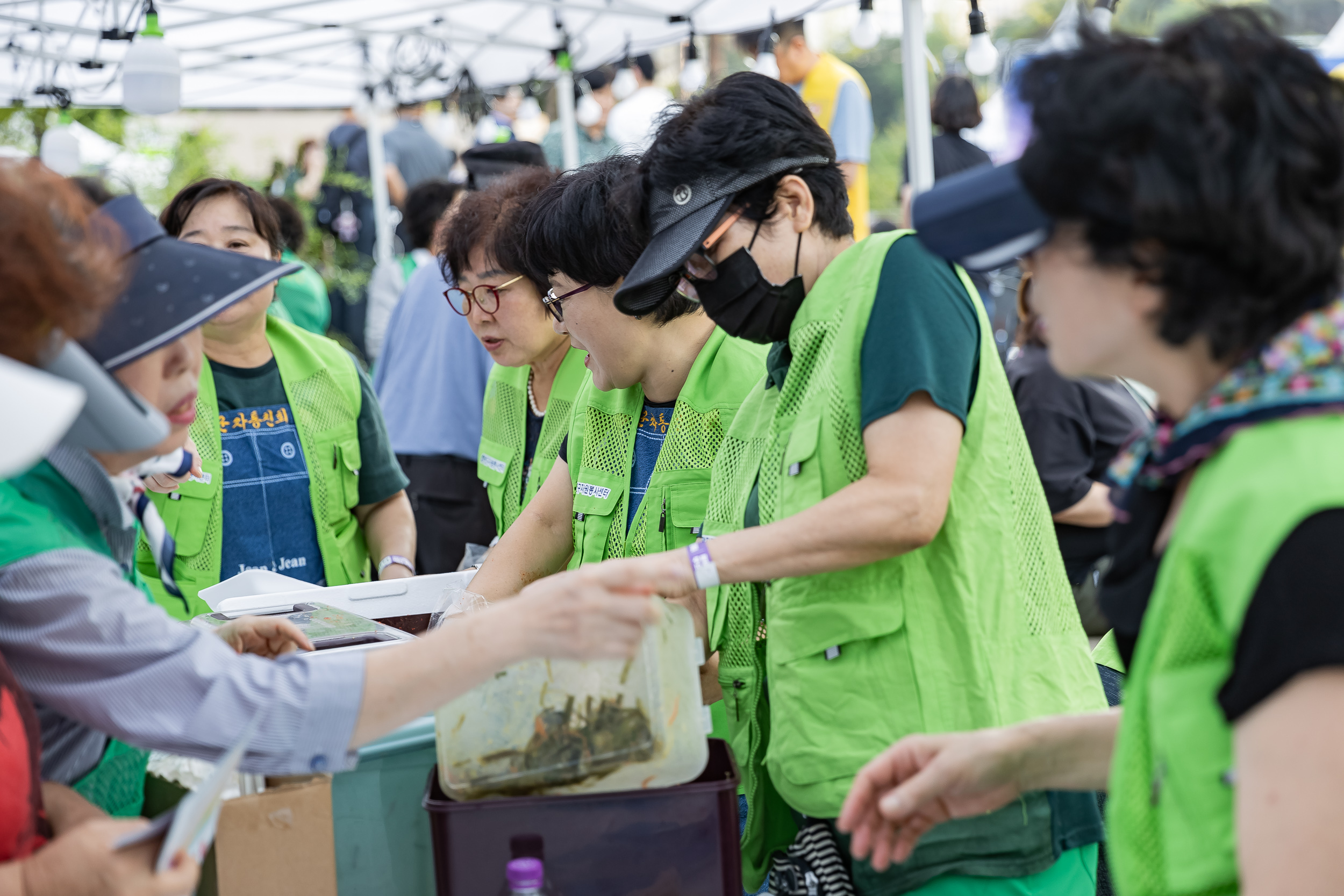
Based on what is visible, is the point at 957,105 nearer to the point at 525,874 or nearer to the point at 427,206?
the point at 427,206

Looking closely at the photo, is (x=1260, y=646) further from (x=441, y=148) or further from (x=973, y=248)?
(x=441, y=148)

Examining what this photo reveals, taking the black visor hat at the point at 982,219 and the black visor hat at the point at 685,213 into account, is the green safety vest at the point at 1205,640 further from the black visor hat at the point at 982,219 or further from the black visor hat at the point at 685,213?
the black visor hat at the point at 685,213

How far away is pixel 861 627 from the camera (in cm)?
177

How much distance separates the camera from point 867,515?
1690mm

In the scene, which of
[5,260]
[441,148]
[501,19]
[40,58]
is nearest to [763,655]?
[5,260]

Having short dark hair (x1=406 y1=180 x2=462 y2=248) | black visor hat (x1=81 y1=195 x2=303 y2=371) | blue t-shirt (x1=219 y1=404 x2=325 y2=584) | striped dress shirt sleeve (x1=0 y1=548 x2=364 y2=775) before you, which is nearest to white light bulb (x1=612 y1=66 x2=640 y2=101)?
short dark hair (x1=406 y1=180 x2=462 y2=248)

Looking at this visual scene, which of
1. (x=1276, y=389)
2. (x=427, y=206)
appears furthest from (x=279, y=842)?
(x=427, y=206)

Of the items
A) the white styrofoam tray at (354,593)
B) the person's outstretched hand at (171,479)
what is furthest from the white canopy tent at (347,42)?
the white styrofoam tray at (354,593)

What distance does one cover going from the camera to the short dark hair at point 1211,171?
108 cm

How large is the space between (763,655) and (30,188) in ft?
4.36

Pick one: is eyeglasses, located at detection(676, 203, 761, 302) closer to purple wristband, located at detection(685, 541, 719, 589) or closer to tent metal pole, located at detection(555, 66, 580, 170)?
purple wristband, located at detection(685, 541, 719, 589)

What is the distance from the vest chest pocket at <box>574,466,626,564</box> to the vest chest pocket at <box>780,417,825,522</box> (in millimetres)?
709

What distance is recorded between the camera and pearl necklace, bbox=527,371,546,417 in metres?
3.28

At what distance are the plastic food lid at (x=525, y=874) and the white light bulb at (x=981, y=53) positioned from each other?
4.57 meters
